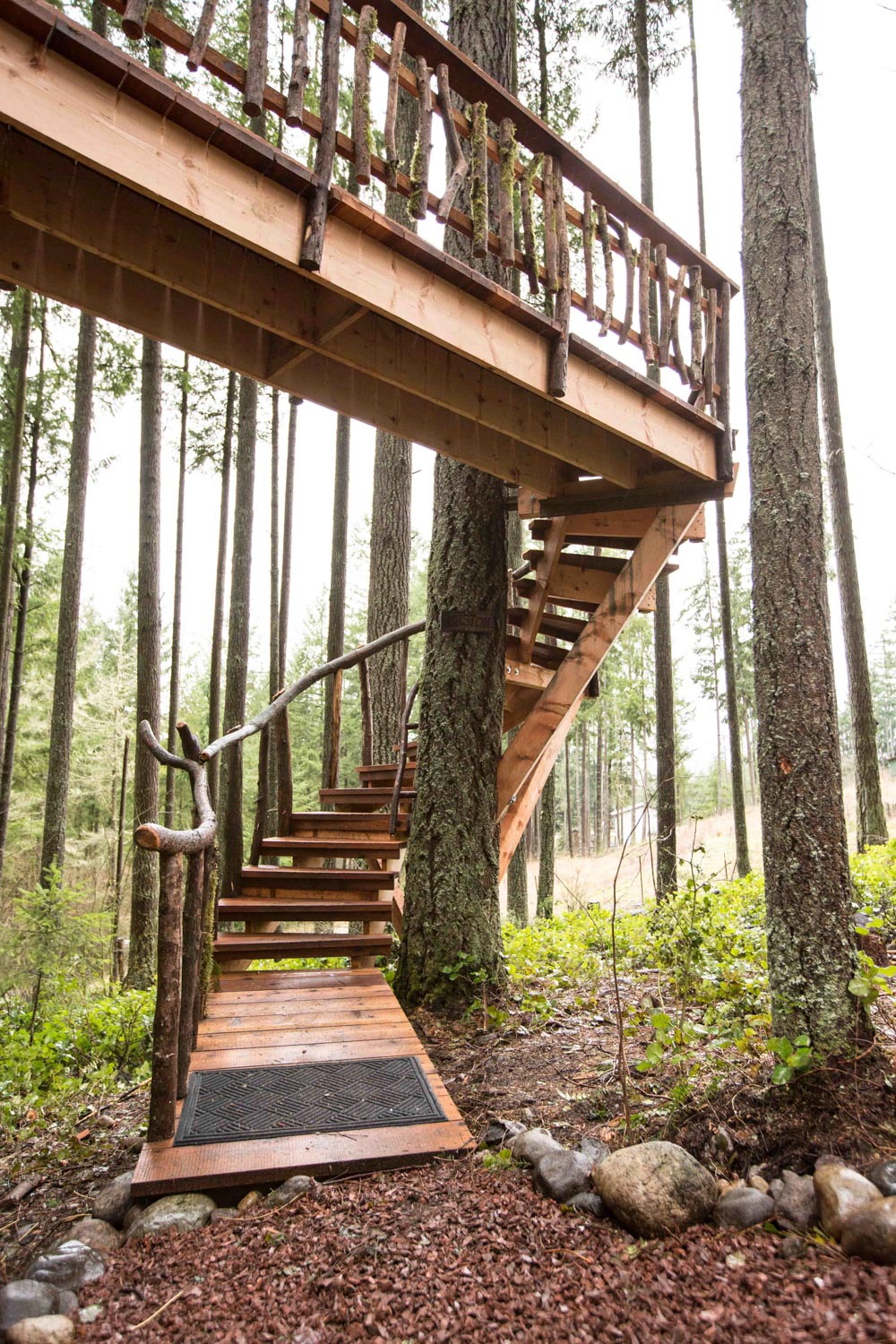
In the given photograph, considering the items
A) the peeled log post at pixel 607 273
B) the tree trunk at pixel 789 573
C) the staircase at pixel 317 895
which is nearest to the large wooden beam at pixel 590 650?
the staircase at pixel 317 895

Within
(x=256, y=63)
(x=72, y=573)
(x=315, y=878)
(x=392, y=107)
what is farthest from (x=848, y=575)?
(x=72, y=573)

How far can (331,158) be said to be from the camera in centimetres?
327

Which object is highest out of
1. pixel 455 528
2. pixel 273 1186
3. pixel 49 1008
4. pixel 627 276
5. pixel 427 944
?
pixel 627 276

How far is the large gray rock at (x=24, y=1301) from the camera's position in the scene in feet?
6.37

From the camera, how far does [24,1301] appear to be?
1.99 metres

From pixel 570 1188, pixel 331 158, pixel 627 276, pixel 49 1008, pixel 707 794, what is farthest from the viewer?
pixel 707 794

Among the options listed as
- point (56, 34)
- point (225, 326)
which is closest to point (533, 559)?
point (225, 326)

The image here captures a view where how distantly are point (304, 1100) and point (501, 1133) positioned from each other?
790 millimetres

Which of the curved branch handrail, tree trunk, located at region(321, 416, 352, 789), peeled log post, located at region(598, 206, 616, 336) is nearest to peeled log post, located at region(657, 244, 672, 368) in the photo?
peeled log post, located at region(598, 206, 616, 336)

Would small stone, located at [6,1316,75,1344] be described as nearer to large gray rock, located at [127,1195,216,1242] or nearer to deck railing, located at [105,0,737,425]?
large gray rock, located at [127,1195,216,1242]

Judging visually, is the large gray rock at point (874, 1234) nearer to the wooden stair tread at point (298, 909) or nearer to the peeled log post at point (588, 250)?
the wooden stair tread at point (298, 909)

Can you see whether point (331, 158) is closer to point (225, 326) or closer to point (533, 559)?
point (225, 326)

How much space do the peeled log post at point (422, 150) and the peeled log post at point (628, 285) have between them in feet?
4.70

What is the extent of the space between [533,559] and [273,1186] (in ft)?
16.3
